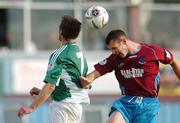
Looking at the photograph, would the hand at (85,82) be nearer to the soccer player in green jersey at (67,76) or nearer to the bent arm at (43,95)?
the soccer player in green jersey at (67,76)

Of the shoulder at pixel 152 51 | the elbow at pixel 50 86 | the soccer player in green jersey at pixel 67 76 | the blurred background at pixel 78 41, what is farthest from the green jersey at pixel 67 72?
the blurred background at pixel 78 41

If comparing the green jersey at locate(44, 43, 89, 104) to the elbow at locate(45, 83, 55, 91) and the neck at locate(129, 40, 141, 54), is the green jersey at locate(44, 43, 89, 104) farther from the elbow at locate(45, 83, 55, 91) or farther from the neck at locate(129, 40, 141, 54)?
the neck at locate(129, 40, 141, 54)

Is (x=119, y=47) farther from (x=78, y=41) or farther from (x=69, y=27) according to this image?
(x=78, y=41)

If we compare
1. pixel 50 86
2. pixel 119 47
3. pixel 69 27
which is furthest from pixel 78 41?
pixel 50 86

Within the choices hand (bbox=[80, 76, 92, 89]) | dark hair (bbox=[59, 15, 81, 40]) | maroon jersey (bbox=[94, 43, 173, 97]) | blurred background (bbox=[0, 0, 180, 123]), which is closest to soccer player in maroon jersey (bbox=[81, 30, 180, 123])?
maroon jersey (bbox=[94, 43, 173, 97])

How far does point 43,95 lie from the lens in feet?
37.9

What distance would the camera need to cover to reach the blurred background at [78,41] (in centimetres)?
Answer: 2177

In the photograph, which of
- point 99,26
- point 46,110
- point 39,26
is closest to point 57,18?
point 39,26

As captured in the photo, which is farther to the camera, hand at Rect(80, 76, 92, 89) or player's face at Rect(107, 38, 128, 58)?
player's face at Rect(107, 38, 128, 58)

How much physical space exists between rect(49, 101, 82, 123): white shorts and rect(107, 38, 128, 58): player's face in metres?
0.87

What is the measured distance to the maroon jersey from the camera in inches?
485

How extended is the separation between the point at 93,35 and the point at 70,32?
1066 centimetres

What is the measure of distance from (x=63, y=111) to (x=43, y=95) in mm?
476

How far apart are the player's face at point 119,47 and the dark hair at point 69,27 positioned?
50 centimetres
